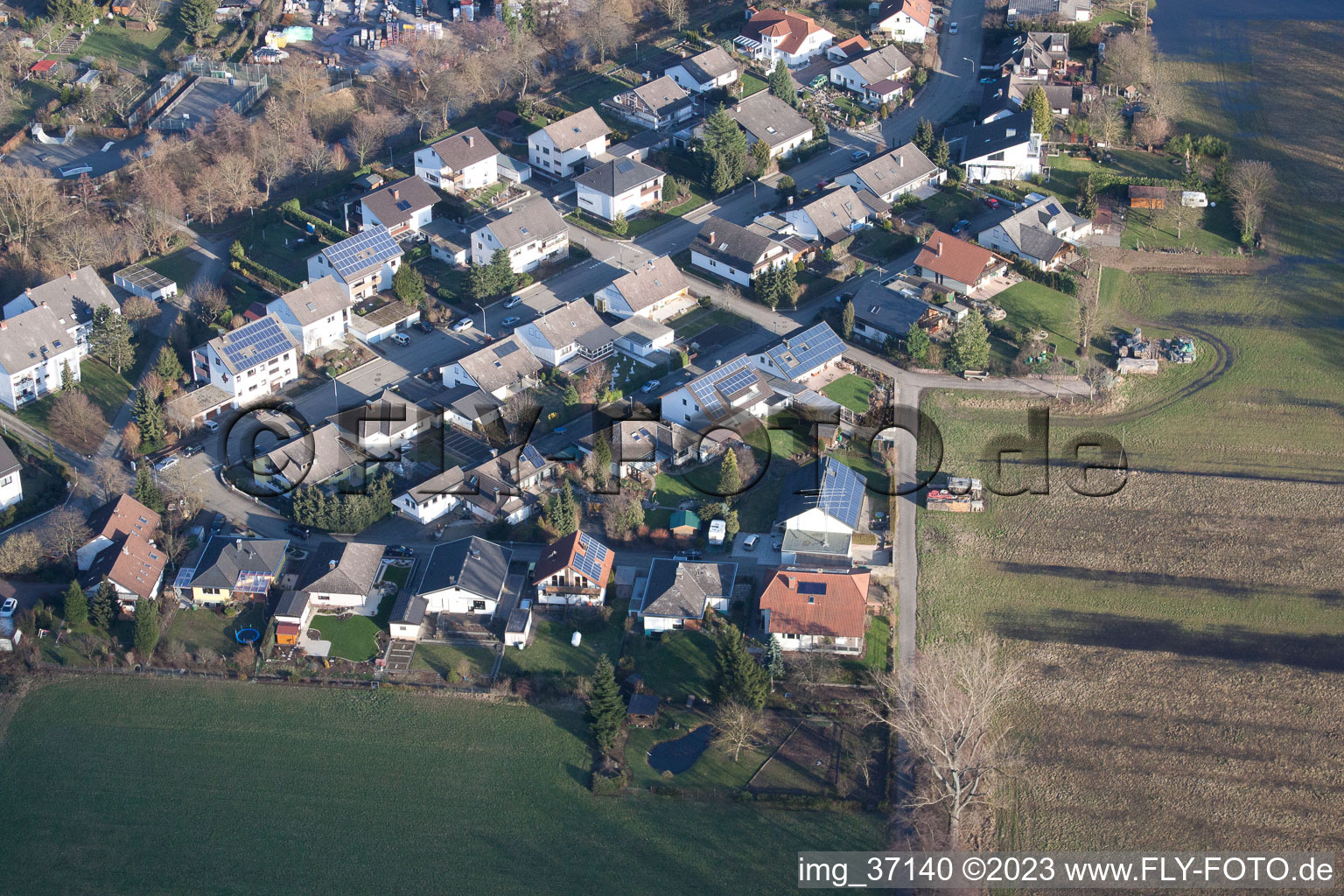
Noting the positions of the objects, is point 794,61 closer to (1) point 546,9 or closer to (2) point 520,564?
(1) point 546,9

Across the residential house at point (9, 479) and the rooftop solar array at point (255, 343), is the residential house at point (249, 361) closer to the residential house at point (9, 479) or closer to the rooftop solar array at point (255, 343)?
the rooftop solar array at point (255, 343)

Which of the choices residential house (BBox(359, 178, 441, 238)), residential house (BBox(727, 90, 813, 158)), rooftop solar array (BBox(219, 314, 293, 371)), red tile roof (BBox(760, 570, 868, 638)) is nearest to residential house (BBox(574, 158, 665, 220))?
residential house (BBox(727, 90, 813, 158))

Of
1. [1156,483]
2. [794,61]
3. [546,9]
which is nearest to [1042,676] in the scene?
[1156,483]

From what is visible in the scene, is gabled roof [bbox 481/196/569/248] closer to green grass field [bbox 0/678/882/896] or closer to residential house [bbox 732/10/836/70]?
residential house [bbox 732/10/836/70]

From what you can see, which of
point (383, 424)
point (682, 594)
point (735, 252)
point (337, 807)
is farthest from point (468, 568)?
point (735, 252)

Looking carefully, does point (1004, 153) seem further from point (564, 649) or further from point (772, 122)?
point (564, 649)
